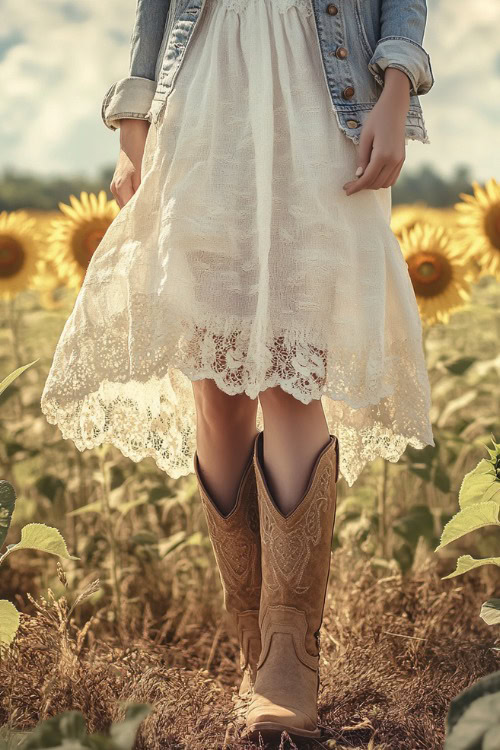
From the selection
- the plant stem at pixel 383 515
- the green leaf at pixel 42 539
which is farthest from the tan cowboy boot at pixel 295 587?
the plant stem at pixel 383 515

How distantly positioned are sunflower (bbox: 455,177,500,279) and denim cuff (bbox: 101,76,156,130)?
106 centimetres

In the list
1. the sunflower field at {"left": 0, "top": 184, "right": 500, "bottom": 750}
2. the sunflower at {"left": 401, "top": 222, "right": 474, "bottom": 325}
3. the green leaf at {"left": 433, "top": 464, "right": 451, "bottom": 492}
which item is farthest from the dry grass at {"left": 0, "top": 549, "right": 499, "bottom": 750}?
the sunflower at {"left": 401, "top": 222, "right": 474, "bottom": 325}

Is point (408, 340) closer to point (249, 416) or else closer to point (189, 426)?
point (249, 416)

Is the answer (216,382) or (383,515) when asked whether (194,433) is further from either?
(383,515)

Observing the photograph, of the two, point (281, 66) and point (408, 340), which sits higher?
point (281, 66)

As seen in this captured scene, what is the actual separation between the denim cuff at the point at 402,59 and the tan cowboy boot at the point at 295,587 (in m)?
0.69

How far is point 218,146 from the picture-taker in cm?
165

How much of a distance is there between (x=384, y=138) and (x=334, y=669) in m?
1.05

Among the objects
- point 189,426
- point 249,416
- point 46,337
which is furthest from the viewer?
point 46,337

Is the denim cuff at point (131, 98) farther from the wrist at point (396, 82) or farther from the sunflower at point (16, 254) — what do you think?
the sunflower at point (16, 254)

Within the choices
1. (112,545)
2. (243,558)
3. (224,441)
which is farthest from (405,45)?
(112,545)

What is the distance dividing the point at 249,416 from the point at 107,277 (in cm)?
41

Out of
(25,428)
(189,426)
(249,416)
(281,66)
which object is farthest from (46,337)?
(281,66)

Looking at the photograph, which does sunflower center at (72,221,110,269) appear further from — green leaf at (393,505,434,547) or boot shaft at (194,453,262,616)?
green leaf at (393,505,434,547)
